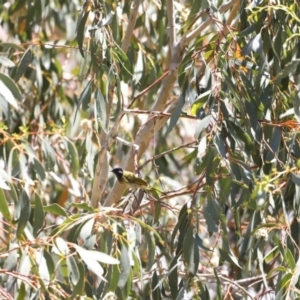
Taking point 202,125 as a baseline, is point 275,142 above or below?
below

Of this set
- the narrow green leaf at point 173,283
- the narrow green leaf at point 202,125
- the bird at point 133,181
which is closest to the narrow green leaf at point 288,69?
the narrow green leaf at point 202,125

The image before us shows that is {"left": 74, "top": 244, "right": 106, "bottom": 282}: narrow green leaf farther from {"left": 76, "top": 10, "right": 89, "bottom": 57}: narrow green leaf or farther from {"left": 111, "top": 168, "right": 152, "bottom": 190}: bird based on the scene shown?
→ {"left": 76, "top": 10, "right": 89, "bottom": 57}: narrow green leaf

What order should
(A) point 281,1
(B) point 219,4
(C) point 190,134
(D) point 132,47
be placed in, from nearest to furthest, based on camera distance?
(A) point 281,1, (B) point 219,4, (D) point 132,47, (C) point 190,134

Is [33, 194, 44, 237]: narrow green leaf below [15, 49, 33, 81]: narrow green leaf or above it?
below

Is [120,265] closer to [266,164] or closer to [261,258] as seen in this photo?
[261,258]

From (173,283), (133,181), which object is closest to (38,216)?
(133,181)

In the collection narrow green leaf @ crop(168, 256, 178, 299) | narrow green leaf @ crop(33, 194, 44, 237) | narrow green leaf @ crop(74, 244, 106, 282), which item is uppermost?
narrow green leaf @ crop(33, 194, 44, 237)

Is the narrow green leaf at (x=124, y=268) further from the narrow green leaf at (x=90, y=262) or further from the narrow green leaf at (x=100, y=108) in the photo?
the narrow green leaf at (x=100, y=108)

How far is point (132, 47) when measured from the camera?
3.94m

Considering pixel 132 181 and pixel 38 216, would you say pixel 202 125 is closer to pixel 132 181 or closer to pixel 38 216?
pixel 132 181

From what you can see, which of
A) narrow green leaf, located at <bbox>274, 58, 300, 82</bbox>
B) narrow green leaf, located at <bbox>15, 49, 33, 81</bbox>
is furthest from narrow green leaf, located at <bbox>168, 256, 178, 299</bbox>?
narrow green leaf, located at <bbox>15, 49, 33, 81</bbox>

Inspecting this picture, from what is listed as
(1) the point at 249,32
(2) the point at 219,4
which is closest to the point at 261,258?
(1) the point at 249,32

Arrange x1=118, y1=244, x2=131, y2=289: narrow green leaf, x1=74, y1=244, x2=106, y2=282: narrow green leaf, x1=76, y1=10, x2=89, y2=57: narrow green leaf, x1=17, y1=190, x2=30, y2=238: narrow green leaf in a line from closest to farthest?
x1=74, y1=244, x2=106, y2=282: narrow green leaf → x1=118, y1=244, x2=131, y2=289: narrow green leaf → x1=17, y1=190, x2=30, y2=238: narrow green leaf → x1=76, y1=10, x2=89, y2=57: narrow green leaf

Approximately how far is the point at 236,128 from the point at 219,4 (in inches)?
34.9
